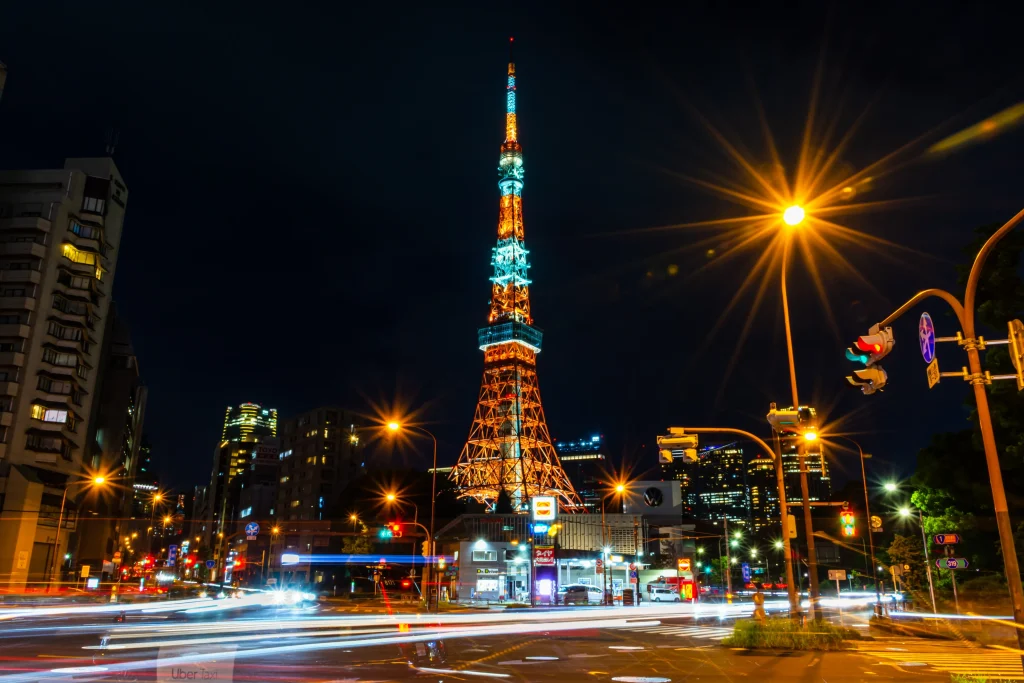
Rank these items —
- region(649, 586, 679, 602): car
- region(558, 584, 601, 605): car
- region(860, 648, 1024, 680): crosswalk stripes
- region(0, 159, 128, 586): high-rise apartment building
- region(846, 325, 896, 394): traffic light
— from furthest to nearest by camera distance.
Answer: region(649, 586, 679, 602): car, region(0, 159, 128, 586): high-rise apartment building, region(558, 584, 601, 605): car, region(860, 648, 1024, 680): crosswalk stripes, region(846, 325, 896, 394): traffic light

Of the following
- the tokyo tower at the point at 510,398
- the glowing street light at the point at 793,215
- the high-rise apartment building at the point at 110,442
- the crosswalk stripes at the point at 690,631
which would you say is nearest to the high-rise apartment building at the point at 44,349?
the high-rise apartment building at the point at 110,442

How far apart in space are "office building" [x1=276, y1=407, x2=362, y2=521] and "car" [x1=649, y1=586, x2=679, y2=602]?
5081cm

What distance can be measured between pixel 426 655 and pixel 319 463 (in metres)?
92.8

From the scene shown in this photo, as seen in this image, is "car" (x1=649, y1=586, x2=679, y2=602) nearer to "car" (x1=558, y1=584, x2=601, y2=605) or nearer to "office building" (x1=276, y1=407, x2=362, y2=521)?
"car" (x1=558, y1=584, x2=601, y2=605)

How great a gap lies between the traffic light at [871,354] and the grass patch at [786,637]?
1198 centimetres

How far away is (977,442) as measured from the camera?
34938 mm

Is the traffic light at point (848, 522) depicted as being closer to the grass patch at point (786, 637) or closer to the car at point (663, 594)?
the grass patch at point (786, 637)

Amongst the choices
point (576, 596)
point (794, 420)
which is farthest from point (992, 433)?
point (576, 596)

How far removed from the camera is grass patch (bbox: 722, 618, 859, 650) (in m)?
21.6

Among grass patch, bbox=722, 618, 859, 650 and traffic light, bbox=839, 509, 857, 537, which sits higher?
traffic light, bbox=839, 509, 857, 537

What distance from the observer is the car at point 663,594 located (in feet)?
227

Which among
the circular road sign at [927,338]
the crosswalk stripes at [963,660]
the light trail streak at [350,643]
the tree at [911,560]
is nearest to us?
Answer: the light trail streak at [350,643]

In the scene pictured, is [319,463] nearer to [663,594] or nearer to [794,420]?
[663,594]

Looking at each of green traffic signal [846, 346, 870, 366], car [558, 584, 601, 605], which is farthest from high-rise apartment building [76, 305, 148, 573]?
green traffic signal [846, 346, 870, 366]
